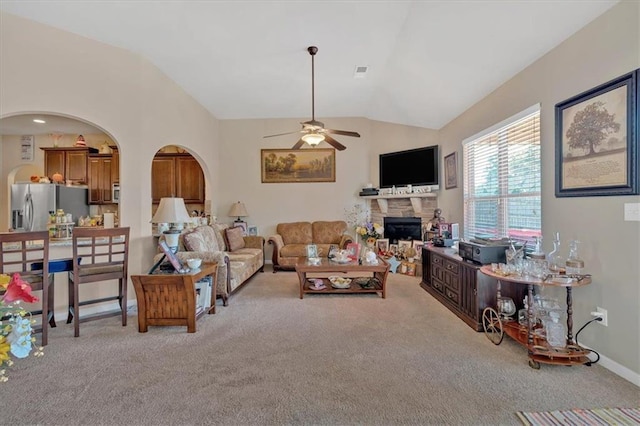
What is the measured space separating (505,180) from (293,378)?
3203 mm

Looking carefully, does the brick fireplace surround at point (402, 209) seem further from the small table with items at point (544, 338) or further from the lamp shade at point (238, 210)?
the small table with items at point (544, 338)

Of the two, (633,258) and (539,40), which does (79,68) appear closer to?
(539,40)

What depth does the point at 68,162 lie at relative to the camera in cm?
575

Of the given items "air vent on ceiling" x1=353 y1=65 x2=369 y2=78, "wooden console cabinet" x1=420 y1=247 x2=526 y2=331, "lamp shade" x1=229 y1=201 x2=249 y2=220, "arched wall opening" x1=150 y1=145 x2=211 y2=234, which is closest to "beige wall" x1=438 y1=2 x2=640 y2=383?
"wooden console cabinet" x1=420 y1=247 x2=526 y2=331

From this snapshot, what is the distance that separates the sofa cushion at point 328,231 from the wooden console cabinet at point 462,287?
7.28 ft

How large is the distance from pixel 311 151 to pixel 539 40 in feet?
14.6

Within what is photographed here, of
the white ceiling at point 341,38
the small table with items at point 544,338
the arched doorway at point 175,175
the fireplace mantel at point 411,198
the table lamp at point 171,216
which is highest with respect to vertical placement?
the white ceiling at point 341,38

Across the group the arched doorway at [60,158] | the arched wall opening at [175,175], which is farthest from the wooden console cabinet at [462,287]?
the arched doorway at [60,158]

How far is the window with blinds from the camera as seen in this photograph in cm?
304

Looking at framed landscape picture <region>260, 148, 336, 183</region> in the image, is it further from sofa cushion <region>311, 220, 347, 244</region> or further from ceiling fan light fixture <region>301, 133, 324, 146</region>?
ceiling fan light fixture <region>301, 133, 324, 146</region>

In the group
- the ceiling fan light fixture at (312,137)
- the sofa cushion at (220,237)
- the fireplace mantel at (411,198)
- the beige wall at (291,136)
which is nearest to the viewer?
the beige wall at (291,136)

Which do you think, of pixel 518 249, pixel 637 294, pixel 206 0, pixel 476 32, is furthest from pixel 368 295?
pixel 206 0

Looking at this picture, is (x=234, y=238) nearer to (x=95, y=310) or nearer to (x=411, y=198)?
(x=95, y=310)

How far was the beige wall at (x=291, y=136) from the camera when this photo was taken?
7.09ft
